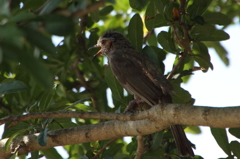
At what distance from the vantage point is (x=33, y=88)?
16.1 ft

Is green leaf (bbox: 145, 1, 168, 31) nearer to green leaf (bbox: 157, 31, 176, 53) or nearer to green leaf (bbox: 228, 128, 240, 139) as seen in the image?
green leaf (bbox: 157, 31, 176, 53)

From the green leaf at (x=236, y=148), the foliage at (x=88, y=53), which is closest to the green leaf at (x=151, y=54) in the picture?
the foliage at (x=88, y=53)

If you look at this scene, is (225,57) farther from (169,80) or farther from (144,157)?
(144,157)

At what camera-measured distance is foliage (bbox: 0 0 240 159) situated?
179 centimetres

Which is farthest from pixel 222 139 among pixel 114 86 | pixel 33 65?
pixel 33 65

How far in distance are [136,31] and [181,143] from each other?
1.51 meters

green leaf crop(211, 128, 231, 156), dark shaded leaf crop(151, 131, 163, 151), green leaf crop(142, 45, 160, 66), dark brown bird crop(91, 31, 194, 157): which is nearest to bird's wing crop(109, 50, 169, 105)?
dark brown bird crop(91, 31, 194, 157)

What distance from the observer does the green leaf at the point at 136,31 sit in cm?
462

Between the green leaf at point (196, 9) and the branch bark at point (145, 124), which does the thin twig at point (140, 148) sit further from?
the green leaf at point (196, 9)

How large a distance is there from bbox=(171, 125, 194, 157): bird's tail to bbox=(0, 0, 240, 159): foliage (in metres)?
0.22

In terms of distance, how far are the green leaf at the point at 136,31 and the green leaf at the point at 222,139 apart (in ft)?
4.70

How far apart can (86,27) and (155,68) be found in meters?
1.46

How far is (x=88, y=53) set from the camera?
564cm

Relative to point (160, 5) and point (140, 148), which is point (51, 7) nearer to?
point (140, 148)
